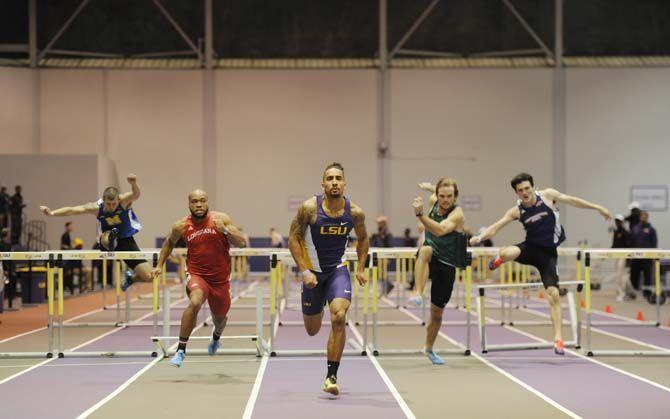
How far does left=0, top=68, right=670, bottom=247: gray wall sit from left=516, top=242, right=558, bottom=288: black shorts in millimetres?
18884

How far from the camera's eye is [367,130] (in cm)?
2831

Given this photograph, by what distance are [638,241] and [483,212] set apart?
10736 mm

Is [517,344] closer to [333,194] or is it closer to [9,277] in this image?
[333,194]

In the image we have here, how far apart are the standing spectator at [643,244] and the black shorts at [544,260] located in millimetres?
9214

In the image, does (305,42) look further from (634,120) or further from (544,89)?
(634,120)

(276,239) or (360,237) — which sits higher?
(360,237)

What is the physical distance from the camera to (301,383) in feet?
24.9

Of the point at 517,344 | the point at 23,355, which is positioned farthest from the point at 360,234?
the point at 23,355

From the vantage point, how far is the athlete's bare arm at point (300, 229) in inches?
283

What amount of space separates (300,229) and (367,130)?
21313 mm

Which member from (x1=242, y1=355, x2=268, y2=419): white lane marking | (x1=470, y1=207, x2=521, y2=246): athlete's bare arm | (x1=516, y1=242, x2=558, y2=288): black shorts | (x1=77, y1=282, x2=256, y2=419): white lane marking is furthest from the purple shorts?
(x1=516, y1=242, x2=558, y2=288): black shorts

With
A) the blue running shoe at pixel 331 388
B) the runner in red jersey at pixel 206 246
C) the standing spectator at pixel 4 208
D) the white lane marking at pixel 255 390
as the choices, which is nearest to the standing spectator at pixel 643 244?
the white lane marking at pixel 255 390

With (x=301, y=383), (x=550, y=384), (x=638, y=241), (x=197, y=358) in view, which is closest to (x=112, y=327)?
(x=197, y=358)

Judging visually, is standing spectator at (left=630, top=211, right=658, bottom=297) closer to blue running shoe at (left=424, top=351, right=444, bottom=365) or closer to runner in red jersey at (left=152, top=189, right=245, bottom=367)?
blue running shoe at (left=424, top=351, right=444, bottom=365)
